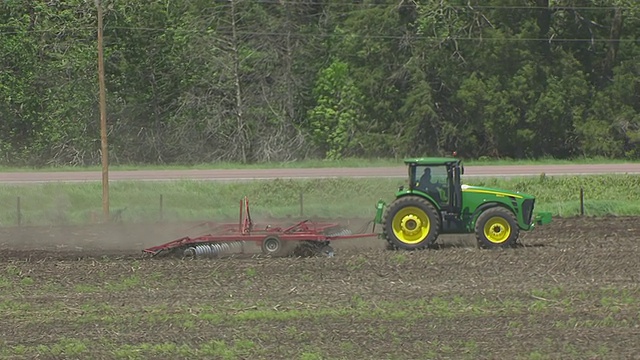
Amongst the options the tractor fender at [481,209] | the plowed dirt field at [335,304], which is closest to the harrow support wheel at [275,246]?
the plowed dirt field at [335,304]

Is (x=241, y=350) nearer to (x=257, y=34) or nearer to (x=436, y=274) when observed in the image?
(x=436, y=274)

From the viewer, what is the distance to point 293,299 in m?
13.6

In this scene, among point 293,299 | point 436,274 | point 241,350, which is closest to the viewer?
point 241,350

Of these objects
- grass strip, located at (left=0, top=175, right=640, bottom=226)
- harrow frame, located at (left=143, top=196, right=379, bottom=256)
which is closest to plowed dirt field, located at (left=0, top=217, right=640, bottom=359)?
harrow frame, located at (left=143, top=196, right=379, bottom=256)

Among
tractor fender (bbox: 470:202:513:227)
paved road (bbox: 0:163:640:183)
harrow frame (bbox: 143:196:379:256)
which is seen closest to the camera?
harrow frame (bbox: 143:196:379:256)

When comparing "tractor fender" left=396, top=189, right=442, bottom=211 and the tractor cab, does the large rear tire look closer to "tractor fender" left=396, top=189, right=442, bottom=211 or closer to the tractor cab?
"tractor fender" left=396, top=189, right=442, bottom=211

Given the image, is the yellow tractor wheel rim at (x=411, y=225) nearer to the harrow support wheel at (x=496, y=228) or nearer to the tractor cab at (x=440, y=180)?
the tractor cab at (x=440, y=180)

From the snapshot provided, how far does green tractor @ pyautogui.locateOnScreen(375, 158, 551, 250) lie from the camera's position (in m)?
17.7

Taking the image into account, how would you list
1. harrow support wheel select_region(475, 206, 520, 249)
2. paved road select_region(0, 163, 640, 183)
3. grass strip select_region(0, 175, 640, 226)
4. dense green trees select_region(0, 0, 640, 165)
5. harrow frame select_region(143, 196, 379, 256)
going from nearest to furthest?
harrow frame select_region(143, 196, 379, 256), harrow support wheel select_region(475, 206, 520, 249), grass strip select_region(0, 175, 640, 226), paved road select_region(0, 163, 640, 183), dense green trees select_region(0, 0, 640, 165)

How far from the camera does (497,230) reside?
701 inches

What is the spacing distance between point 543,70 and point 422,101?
5.60m

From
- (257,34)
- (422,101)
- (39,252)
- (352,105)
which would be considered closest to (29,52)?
(257,34)

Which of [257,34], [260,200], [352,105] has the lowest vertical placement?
[260,200]

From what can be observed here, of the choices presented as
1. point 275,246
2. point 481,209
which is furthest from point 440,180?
point 275,246
